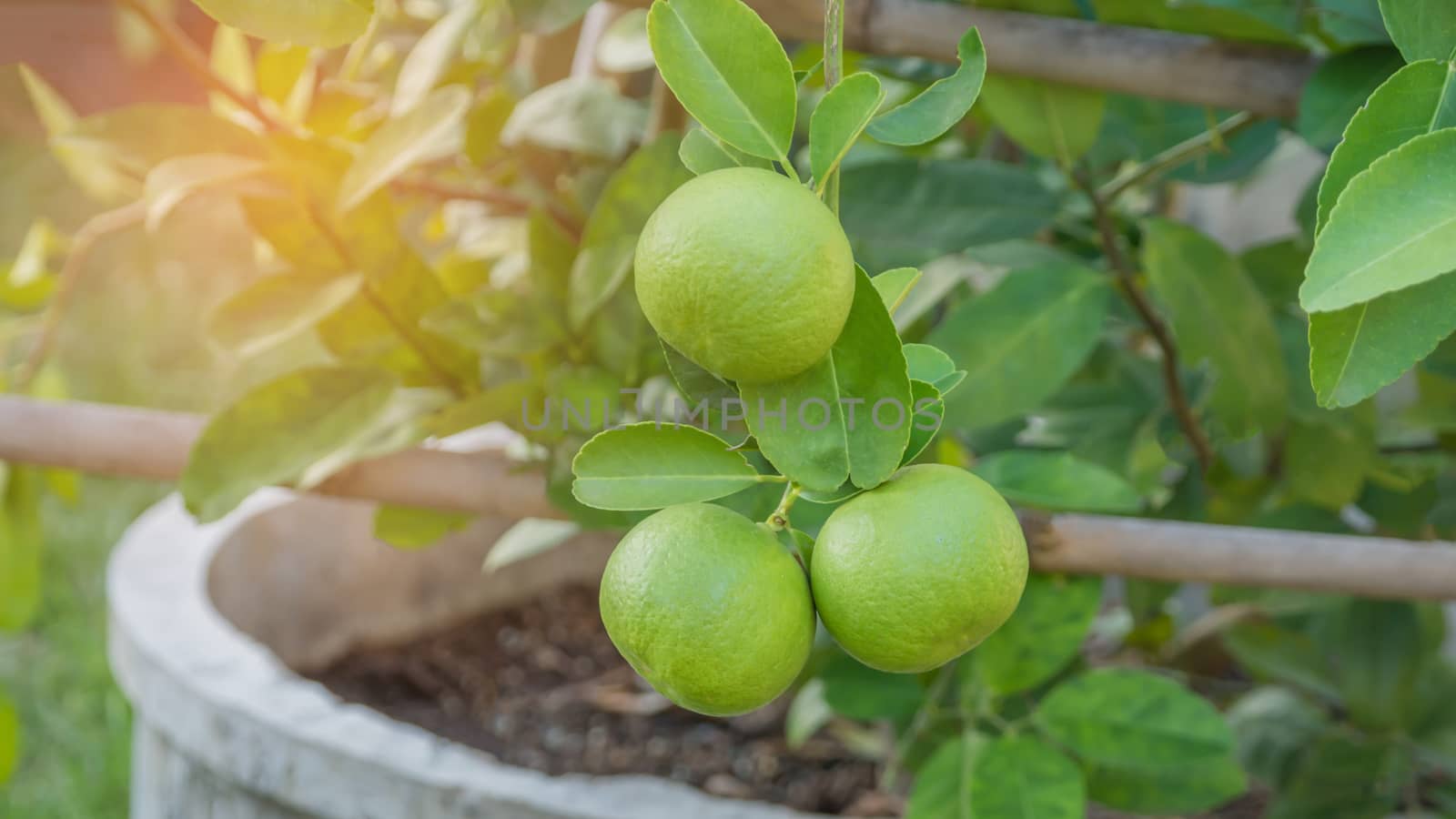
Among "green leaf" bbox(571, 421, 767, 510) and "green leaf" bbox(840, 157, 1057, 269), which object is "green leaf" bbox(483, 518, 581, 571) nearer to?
"green leaf" bbox(840, 157, 1057, 269)

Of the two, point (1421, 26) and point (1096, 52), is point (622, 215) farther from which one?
point (1421, 26)

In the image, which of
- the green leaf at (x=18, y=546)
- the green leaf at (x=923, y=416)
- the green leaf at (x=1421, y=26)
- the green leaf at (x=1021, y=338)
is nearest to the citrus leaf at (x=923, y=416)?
the green leaf at (x=923, y=416)

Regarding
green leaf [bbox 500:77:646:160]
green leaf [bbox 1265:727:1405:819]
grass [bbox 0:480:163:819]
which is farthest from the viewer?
grass [bbox 0:480:163:819]

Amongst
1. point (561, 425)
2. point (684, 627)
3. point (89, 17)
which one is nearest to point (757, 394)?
point (684, 627)

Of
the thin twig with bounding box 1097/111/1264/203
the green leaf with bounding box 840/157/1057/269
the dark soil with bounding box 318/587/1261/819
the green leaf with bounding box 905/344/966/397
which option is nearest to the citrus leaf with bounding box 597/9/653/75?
the green leaf with bounding box 840/157/1057/269

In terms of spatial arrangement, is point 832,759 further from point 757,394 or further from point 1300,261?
point 757,394

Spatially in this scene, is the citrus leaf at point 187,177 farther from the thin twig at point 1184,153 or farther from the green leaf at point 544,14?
the thin twig at point 1184,153
